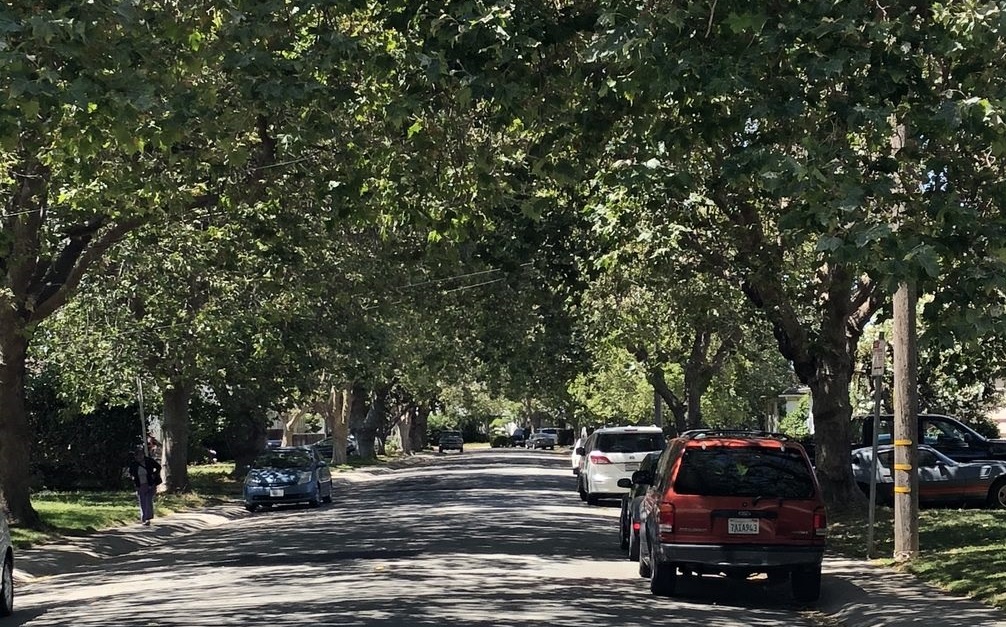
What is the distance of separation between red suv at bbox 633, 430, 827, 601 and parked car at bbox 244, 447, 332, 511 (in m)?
20.0

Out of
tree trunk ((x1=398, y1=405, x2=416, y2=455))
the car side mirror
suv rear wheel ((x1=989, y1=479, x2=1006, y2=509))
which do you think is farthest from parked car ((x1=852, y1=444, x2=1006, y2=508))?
tree trunk ((x1=398, y1=405, x2=416, y2=455))

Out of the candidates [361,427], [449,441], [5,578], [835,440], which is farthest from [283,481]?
[449,441]

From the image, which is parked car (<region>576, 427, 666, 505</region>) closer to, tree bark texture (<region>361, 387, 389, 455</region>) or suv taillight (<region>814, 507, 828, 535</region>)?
suv taillight (<region>814, 507, 828, 535</region>)

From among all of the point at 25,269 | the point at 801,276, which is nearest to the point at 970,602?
the point at 801,276

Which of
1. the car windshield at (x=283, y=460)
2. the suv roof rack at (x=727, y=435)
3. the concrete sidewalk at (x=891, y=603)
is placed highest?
the suv roof rack at (x=727, y=435)

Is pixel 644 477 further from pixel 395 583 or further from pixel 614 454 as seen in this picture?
A: pixel 614 454

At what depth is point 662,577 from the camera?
48.9ft

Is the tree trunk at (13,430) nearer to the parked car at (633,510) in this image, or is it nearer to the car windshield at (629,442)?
the parked car at (633,510)

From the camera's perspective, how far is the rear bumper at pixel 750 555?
14.2 m

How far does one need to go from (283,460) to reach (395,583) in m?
19.0

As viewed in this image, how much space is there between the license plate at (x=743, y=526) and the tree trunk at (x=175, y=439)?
24.6 m

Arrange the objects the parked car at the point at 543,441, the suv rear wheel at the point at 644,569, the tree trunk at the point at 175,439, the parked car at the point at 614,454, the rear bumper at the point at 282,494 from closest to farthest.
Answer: the suv rear wheel at the point at 644,569
the parked car at the point at 614,454
the rear bumper at the point at 282,494
the tree trunk at the point at 175,439
the parked car at the point at 543,441

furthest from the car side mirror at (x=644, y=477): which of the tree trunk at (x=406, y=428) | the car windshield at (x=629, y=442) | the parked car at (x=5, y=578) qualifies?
the tree trunk at (x=406, y=428)

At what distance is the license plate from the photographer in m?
14.2
